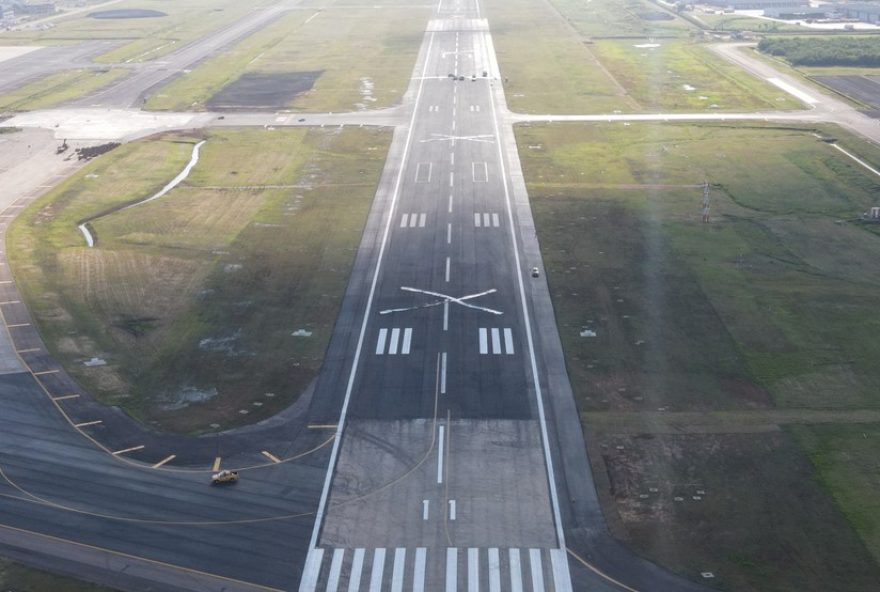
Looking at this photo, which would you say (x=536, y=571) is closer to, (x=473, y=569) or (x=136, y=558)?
(x=473, y=569)

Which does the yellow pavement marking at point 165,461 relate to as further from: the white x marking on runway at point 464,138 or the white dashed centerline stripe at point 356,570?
the white x marking on runway at point 464,138

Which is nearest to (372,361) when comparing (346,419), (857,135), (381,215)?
(346,419)

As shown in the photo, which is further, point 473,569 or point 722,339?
point 722,339

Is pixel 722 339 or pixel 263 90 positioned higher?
pixel 263 90

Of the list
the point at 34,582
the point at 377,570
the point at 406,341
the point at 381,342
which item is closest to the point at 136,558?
the point at 34,582

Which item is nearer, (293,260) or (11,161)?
(293,260)

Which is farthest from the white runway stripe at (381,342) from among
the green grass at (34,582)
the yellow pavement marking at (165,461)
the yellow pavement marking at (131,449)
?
the green grass at (34,582)

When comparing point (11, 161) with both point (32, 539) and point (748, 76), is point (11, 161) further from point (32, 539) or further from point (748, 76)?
point (748, 76)
